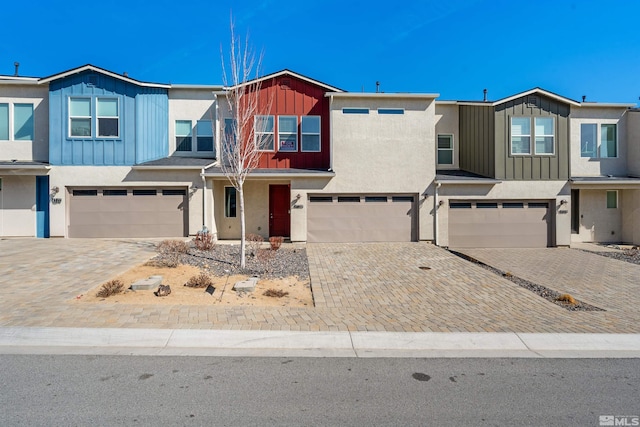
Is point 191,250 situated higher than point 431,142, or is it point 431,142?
point 431,142

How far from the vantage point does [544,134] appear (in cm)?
1612

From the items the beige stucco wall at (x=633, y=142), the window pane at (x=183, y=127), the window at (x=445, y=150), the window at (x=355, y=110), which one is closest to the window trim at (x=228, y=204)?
the window pane at (x=183, y=127)

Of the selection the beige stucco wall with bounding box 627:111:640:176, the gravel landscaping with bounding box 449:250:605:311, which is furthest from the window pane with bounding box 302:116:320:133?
the beige stucco wall with bounding box 627:111:640:176

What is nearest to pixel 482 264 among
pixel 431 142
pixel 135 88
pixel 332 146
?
pixel 431 142

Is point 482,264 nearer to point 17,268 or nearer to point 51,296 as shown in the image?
point 51,296

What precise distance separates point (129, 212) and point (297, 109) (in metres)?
8.35

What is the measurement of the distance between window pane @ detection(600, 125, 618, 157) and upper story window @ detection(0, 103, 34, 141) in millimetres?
25469

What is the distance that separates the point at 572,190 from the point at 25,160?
80.1ft

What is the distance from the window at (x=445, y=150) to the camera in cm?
1799

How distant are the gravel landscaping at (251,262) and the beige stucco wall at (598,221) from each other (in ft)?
45.3

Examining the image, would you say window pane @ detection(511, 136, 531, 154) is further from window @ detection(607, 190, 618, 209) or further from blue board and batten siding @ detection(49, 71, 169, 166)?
blue board and batten siding @ detection(49, 71, 169, 166)

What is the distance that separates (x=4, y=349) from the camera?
5.20 m

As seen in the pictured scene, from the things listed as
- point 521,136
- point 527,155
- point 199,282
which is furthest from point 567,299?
point 521,136

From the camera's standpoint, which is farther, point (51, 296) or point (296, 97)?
point (296, 97)
